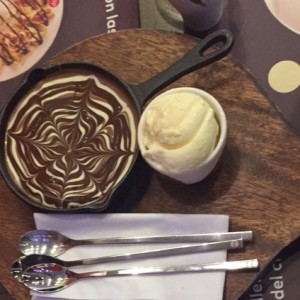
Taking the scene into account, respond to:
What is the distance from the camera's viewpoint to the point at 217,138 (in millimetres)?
783

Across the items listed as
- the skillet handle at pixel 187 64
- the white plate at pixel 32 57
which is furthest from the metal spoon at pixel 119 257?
the white plate at pixel 32 57

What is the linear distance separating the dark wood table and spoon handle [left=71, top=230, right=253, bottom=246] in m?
0.02

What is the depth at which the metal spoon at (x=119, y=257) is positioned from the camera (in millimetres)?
778

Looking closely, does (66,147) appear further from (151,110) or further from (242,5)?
(242,5)

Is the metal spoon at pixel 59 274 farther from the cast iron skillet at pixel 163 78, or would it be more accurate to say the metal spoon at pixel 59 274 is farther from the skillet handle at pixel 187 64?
the skillet handle at pixel 187 64

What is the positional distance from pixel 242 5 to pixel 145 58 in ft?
0.60

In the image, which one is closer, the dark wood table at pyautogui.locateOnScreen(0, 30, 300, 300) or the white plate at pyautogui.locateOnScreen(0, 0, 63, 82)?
the dark wood table at pyautogui.locateOnScreen(0, 30, 300, 300)

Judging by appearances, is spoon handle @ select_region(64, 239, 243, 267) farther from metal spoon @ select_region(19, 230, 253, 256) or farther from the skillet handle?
the skillet handle

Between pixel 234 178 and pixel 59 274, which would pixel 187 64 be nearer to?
pixel 234 178

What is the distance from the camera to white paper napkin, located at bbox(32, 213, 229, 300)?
0.78 m

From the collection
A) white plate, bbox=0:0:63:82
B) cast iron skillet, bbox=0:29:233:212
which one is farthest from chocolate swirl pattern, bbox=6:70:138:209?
white plate, bbox=0:0:63:82

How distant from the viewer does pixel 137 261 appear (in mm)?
801

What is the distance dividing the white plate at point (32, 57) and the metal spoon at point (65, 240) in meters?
0.31

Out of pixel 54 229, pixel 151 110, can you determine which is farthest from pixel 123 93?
pixel 54 229
